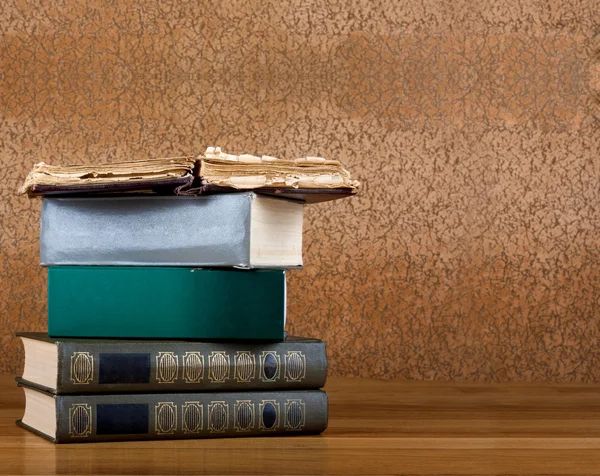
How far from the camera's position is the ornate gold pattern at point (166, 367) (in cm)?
91

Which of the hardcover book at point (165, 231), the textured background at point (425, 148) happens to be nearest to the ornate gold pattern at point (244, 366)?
the hardcover book at point (165, 231)

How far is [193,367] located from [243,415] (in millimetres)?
80

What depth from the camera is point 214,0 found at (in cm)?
169

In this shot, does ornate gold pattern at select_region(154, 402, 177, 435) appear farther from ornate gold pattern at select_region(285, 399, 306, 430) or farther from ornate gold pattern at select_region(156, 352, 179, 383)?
ornate gold pattern at select_region(285, 399, 306, 430)

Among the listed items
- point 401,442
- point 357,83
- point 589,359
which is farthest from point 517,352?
point 401,442

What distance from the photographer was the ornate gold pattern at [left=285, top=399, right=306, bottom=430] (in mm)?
958

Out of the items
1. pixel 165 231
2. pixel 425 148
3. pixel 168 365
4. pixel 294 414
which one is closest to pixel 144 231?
pixel 165 231

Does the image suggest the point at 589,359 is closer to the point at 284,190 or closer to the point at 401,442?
the point at 401,442

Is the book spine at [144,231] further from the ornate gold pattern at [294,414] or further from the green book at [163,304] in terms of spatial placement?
the ornate gold pattern at [294,414]

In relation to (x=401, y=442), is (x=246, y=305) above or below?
above

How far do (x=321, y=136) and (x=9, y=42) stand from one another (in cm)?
65

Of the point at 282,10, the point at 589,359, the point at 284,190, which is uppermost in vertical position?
the point at 282,10

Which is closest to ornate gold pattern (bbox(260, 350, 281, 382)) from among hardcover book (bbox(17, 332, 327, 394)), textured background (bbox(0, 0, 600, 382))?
hardcover book (bbox(17, 332, 327, 394))

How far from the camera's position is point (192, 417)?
0.92 m
